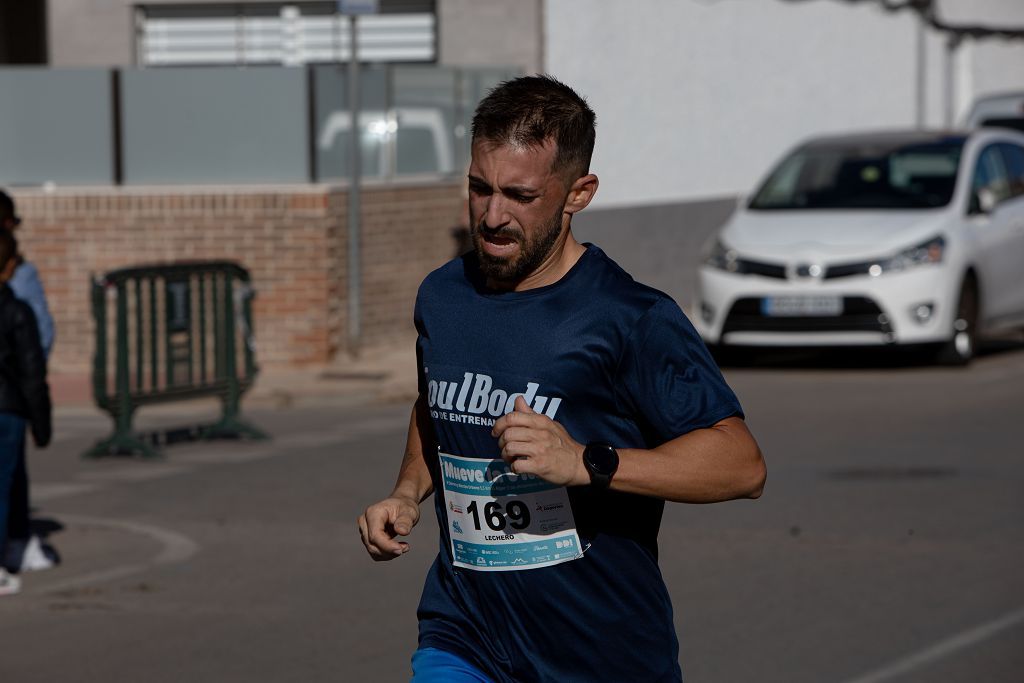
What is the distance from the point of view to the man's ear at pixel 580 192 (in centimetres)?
385

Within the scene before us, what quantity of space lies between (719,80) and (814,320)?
8.54m

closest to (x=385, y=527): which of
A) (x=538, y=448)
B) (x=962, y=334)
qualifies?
(x=538, y=448)

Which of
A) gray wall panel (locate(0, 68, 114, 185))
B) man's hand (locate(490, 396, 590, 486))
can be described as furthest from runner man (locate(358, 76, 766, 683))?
gray wall panel (locate(0, 68, 114, 185))

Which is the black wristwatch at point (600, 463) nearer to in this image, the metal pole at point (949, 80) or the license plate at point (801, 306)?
the license plate at point (801, 306)

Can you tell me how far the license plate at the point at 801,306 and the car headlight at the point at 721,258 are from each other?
0.49 m

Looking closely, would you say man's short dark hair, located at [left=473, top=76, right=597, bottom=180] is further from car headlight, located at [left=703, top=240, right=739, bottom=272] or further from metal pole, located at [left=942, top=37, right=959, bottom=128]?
metal pole, located at [left=942, top=37, right=959, bottom=128]

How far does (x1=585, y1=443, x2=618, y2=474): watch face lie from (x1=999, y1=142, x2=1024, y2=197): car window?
1378 cm

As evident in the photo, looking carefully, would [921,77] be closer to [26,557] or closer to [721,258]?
[721,258]

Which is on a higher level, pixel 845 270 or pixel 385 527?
pixel 385 527

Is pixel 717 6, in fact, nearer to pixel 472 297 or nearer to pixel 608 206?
pixel 608 206

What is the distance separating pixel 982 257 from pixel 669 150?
6.70 meters

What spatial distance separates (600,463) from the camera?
360 cm

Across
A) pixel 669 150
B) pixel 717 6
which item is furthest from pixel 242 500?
pixel 717 6

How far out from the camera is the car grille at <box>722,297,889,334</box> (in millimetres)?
15000
